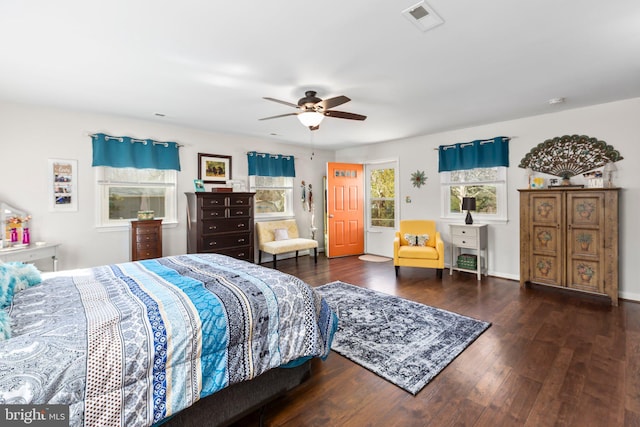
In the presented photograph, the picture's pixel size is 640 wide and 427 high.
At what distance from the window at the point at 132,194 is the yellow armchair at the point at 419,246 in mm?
3744

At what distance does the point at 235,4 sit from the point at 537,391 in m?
3.18

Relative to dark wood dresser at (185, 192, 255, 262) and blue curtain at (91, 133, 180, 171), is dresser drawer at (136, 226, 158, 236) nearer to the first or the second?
dark wood dresser at (185, 192, 255, 262)

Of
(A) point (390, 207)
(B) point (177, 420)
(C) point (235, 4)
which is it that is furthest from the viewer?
(A) point (390, 207)

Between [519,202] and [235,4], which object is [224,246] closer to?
[235,4]

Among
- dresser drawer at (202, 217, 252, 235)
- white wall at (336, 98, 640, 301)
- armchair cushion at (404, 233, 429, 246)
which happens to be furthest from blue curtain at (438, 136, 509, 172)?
dresser drawer at (202, 217, 252, 235)

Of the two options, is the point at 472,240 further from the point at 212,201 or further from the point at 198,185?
the point at 198,185

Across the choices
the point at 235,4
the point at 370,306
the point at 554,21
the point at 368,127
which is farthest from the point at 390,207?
the point at 235,4

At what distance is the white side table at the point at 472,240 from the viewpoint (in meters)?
4.61

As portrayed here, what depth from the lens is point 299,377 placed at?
1.98m

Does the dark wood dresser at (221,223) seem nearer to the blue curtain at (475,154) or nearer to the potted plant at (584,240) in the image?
the blue curtain at (475,154)

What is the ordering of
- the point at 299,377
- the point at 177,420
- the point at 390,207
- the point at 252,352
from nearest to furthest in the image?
the point at 177,420 → the point at 252,352 → the point at 299,377 → the point at 390,207

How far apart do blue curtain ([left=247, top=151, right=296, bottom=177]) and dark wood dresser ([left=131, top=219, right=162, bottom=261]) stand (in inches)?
79.8

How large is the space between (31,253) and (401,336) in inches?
162

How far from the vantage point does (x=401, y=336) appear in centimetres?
270
